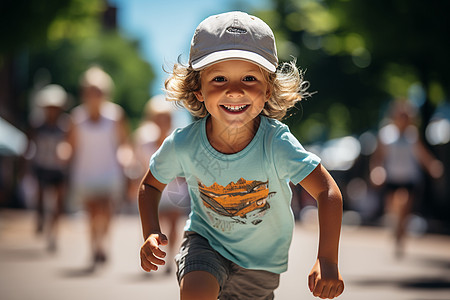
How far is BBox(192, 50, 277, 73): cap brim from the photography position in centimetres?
345

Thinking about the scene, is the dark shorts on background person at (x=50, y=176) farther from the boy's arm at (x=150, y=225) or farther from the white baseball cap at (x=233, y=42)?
the white baseball cap at (x=233, y=42)

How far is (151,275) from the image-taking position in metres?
8.64

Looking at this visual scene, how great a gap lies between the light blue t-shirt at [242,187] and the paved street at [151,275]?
3.29 meters

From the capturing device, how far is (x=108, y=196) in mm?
9172

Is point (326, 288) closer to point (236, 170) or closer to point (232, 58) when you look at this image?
point (236, 170)

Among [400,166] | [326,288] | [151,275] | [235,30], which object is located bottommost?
[326,288]

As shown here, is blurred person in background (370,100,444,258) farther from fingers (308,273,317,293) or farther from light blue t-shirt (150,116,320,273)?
fingers (308,273,317,293)

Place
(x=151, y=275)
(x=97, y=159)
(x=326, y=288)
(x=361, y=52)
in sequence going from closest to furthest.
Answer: (x=326, y=288)
(x=151, y=275)
(x=97, y=159)
(x=361, y=52)

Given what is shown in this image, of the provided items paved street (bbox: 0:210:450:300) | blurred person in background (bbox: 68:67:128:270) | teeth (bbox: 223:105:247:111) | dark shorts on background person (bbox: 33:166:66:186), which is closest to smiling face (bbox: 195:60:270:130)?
teeth (bbox: 223:105:247:111)

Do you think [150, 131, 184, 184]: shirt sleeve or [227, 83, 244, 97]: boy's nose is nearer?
[227, 83, 244, 97]: boy's nose

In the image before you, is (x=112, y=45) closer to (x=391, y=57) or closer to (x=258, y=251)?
(x=391, y=57)

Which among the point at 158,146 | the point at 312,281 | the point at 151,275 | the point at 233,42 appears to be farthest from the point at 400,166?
the point at 312,281

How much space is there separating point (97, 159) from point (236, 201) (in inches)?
224

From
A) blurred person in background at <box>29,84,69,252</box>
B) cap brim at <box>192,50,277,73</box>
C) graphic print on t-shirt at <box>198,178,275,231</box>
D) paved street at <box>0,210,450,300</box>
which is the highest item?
blurred person in background at <box>29,84,69,252</box>
